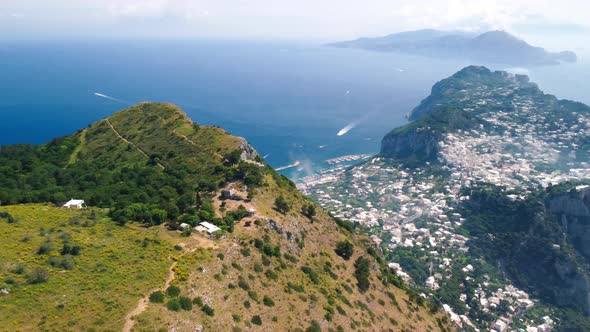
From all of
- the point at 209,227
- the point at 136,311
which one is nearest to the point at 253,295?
the point at 209,227

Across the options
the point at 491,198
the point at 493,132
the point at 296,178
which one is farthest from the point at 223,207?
the point at 493,132

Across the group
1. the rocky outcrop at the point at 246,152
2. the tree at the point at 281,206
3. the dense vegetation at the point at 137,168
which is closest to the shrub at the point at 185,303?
the dense vegetation at the point at 137,168

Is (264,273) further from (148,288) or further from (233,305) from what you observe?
(148,288)

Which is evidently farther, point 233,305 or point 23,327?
point 233,305

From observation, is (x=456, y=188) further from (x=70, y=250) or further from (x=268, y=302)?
(x=70, y=250)

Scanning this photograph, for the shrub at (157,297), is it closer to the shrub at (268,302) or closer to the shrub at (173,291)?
the shrub at (173,291)

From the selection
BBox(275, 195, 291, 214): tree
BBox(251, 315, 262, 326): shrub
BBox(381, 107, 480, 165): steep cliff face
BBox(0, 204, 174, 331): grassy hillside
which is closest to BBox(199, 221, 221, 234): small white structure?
BBox(0, 204, 174, 331): grassy hillside
